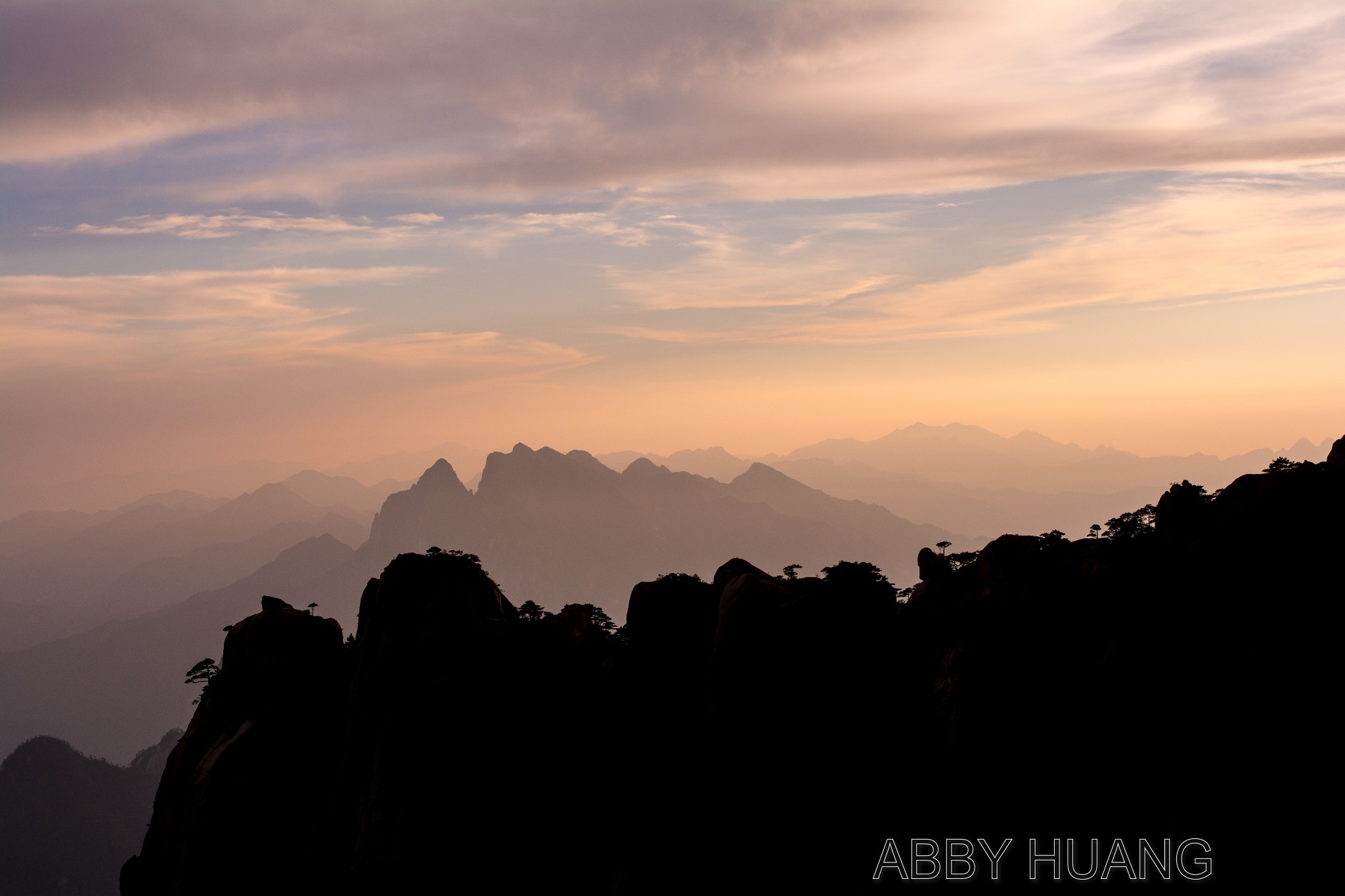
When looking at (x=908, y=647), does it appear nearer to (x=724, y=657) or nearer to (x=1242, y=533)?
(x=724, y=657)

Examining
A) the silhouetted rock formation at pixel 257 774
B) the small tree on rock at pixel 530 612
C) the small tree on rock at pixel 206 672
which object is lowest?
the silhouetted rock formation at pixel 257 774

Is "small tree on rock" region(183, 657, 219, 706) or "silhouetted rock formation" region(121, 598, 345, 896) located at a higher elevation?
"small tree on rock" region(183, 657, 219, 706)

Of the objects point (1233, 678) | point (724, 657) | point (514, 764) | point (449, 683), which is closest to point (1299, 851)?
point (1233, 678)

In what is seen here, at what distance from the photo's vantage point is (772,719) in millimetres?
46344

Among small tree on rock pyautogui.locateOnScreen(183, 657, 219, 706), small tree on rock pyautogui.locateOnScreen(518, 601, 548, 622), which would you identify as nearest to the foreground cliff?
small tree on rock pyautogui.locateOnScreen(518, 601, 548, 622)

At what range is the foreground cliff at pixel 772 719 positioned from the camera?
3572cm

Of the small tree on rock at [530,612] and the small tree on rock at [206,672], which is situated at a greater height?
the small tree on rock at [530,612]

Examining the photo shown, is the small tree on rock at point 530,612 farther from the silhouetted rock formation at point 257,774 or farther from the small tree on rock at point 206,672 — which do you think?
the small tree on rock at point 206,672

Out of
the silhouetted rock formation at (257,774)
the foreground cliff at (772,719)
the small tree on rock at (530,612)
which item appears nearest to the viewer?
the foreground cliff at (772,719)

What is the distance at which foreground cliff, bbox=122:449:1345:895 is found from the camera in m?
35.7

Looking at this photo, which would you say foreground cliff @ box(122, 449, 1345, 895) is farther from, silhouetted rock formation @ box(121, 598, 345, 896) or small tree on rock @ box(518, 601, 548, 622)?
small tree on rock @ box(518, 601, 548, 622)

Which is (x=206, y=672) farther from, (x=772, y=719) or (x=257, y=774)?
(x=772, y=719)

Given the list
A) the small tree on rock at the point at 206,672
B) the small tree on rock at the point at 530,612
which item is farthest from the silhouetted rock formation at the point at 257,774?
the small tree on rock at the point at 530,612

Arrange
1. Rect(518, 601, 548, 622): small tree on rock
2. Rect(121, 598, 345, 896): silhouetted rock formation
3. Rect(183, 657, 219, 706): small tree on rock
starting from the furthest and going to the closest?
1. Rect(518, 601, 548, 622): small tree on rock
2. Rect(183, 657, 219, 706): small tree on rock
3. Rect(121, 598, 345, 896): silhouetted rock formation
